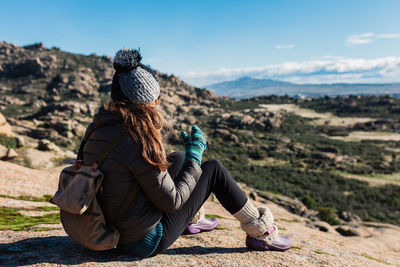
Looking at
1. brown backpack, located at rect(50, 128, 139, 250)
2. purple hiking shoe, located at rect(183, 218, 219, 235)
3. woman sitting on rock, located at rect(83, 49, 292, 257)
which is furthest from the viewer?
purple hiking shoe, located at rect(183, 218, 219, 235)

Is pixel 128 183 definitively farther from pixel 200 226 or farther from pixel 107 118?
pixel 200 226

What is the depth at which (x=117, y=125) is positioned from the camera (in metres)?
2.54

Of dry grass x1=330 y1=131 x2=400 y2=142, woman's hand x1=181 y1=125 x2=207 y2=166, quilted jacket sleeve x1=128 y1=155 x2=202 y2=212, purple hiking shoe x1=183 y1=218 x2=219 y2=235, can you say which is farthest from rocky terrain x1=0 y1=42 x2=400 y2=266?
dry grass x1=330 y1=131 x2=400 y2=142

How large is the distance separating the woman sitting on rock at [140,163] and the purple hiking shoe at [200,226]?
3.82 feet

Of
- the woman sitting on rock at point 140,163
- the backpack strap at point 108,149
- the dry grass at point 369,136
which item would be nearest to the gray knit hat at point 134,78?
the woman sitting on rock at point 140,163

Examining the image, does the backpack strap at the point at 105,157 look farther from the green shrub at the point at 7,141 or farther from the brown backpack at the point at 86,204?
the green shrub at the point at 7,141

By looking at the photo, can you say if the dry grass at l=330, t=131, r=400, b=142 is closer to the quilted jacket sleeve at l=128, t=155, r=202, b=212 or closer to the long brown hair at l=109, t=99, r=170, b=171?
the quilted jacket sleeve at l=128, t=155, r=202, b=212

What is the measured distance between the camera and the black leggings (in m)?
3.12

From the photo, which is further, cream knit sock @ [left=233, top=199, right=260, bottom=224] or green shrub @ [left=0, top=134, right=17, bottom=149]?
green shrub @ [left=0, top=134, right=17, bottom=149]

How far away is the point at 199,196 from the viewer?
3.33 m

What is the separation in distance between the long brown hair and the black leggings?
0.78 meters

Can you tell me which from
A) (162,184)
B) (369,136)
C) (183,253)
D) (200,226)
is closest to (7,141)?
(200,226)

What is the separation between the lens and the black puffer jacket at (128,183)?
2479 mm

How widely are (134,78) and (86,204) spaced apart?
1221mm
